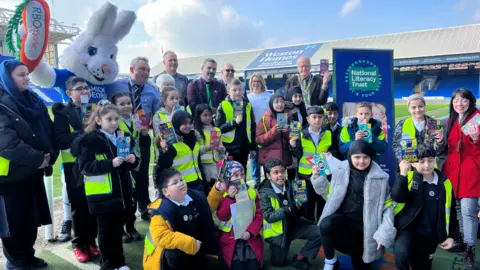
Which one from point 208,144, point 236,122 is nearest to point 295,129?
point 236,122

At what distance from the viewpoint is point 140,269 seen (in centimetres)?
354

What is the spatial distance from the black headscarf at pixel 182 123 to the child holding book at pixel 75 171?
0.94 meters

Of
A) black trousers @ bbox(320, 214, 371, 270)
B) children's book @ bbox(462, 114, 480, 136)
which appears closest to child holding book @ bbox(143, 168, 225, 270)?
black trousers @ bbox(320, 214, 371, 270)

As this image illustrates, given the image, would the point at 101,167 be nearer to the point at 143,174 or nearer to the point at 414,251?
the point at 143,174

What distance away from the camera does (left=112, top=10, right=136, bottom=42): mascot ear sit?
4.64 metres

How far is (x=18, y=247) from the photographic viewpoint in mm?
3342

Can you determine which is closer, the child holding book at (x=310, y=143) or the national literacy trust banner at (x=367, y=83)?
the child holding book at (x=310, y=143)

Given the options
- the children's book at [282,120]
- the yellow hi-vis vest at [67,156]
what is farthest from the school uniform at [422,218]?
the yellow hi-vis vest at [67,156]

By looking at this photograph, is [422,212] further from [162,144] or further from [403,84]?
[403,84]

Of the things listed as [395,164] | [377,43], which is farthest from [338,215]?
[377,43]

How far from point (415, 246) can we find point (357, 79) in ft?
9.32

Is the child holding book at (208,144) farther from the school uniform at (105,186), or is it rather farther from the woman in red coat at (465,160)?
the woman in red coat at (465,160)

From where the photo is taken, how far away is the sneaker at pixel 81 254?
144 inches

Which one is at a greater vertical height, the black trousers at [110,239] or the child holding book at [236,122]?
the child holding book at [236,122]
